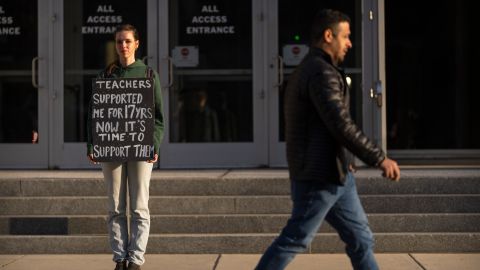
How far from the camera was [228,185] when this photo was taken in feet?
27.7

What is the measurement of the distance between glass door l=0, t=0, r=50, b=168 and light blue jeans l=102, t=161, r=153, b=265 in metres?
4.07

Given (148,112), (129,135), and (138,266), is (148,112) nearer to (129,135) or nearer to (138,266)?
(129,135)

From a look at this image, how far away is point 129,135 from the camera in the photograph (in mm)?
6586

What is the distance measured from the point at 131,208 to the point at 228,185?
2069mm

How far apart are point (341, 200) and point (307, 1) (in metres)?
5.83

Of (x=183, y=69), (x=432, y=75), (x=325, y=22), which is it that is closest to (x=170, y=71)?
(x=183, y=69)

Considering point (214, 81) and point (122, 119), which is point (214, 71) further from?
point (122, 119)

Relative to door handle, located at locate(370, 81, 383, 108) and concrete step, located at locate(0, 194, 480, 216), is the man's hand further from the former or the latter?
door handle, located at locate(370, 81, 383, 108)

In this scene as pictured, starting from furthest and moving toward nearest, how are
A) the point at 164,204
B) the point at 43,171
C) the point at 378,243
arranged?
1. the point at 43,171
2. the point at 164,204
3. the point at 378,243

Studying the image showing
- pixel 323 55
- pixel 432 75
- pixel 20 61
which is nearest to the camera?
pixel 323 55

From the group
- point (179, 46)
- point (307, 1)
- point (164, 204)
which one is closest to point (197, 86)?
point (179, 46)

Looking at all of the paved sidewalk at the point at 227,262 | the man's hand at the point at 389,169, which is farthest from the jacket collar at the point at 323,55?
the paved sidewalk at the point at 227,262

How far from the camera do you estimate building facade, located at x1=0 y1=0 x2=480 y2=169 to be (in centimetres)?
1031

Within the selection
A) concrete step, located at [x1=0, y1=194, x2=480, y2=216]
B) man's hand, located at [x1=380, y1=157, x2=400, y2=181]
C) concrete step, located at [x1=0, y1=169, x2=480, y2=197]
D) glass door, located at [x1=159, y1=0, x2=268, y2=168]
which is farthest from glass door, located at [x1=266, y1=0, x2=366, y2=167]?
man's hand, located at [x1=380, y1=157, x2=400, y2=181]
